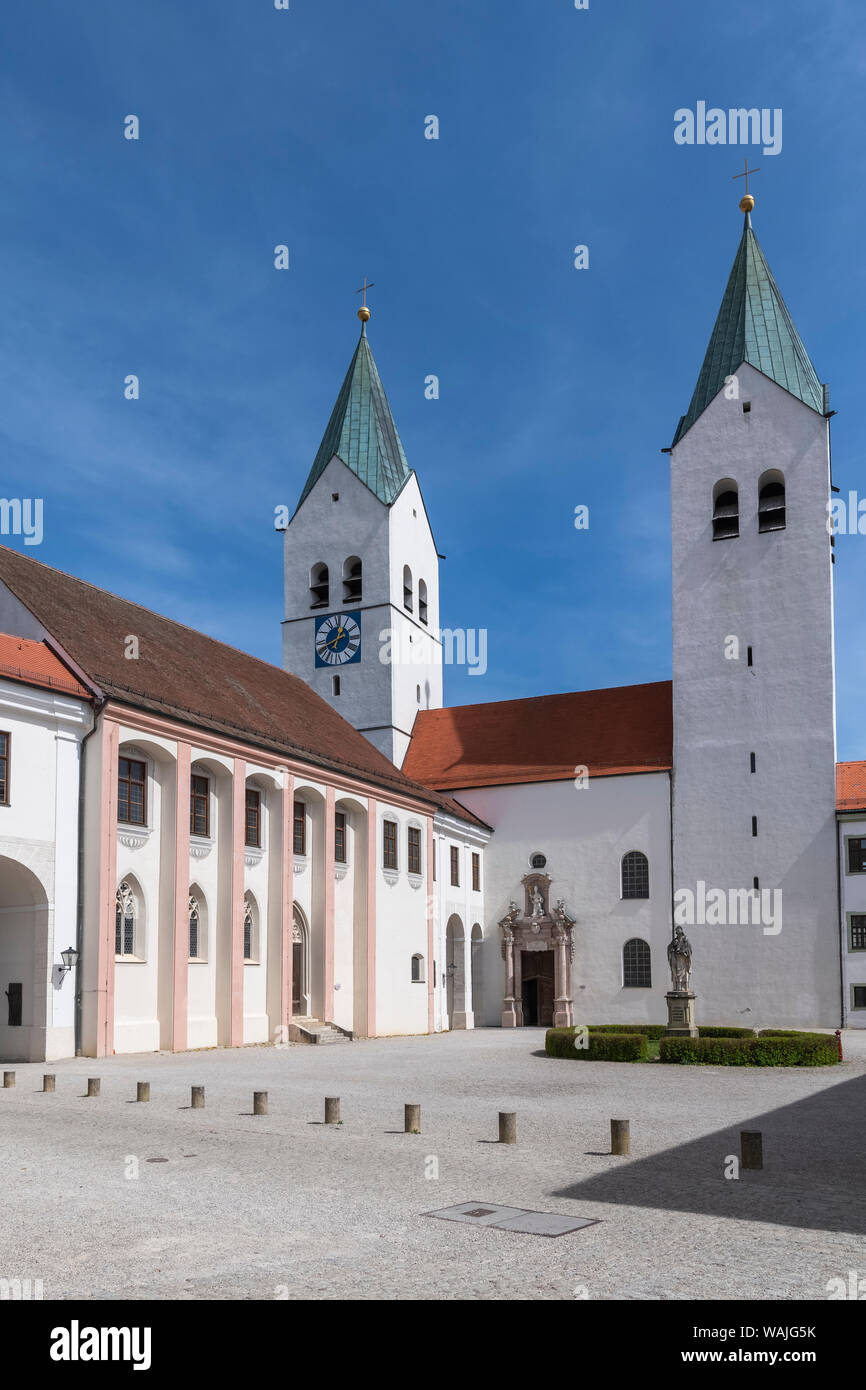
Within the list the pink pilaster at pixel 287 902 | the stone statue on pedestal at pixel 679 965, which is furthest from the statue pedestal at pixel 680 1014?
the pink pilaster at pixel 287 902

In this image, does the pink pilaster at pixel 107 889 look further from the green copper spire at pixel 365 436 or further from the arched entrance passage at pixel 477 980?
the green copper spire at pixel 365 436

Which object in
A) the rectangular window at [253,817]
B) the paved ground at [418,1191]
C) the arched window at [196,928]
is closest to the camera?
the paved ground at [418,1191]

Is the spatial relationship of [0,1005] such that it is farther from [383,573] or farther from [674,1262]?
[383,573]

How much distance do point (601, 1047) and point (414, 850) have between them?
16329 millimetres

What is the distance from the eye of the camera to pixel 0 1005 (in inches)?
1018

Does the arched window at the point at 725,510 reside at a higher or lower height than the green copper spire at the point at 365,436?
lower

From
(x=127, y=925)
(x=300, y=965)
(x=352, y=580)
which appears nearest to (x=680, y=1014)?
(x=300, y=965)

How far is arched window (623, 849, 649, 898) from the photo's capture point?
45.4 metres

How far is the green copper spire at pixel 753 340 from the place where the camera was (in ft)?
155

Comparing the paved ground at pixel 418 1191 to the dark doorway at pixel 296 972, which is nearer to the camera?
the paved ground at pixel 418 1191

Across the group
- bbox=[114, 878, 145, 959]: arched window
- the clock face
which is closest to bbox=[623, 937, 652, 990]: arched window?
the clock face

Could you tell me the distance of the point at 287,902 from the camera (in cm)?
3288

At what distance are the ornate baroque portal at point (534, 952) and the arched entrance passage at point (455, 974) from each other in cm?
184
